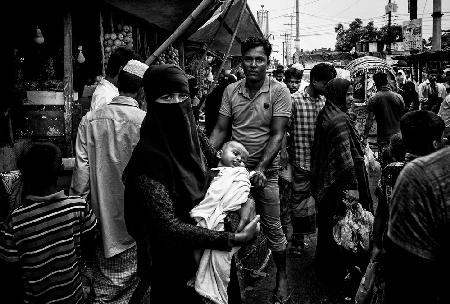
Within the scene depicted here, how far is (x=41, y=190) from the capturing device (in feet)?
8.76

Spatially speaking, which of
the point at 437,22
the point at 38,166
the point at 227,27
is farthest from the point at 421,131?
the point at 437,22

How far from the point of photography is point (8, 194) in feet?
11.7

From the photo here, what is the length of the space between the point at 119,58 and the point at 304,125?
7.70 feet

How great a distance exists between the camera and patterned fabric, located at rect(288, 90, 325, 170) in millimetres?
5246

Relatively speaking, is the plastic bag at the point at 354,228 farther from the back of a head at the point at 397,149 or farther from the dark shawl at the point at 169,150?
the dark shawl at the point at 169,150

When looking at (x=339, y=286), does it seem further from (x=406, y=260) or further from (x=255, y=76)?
(x=406, y=260)

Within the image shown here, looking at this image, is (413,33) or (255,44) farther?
(413,33)

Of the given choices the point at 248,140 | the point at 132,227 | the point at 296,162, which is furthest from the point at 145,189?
the point at 296,162

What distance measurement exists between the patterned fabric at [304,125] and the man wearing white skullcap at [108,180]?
242 centimetres

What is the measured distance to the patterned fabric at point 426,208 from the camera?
1.66 meters

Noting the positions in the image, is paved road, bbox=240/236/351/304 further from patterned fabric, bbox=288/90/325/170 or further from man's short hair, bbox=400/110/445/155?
man's short hair, bbox=400/110/445/155

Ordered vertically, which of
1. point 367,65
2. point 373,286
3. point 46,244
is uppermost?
point 367,65

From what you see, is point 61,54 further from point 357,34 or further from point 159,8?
point 357,34

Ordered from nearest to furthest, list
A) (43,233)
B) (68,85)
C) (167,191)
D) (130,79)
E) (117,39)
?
(167,191) → (43,233) → (130,79) → (68,85) → (117,39)
